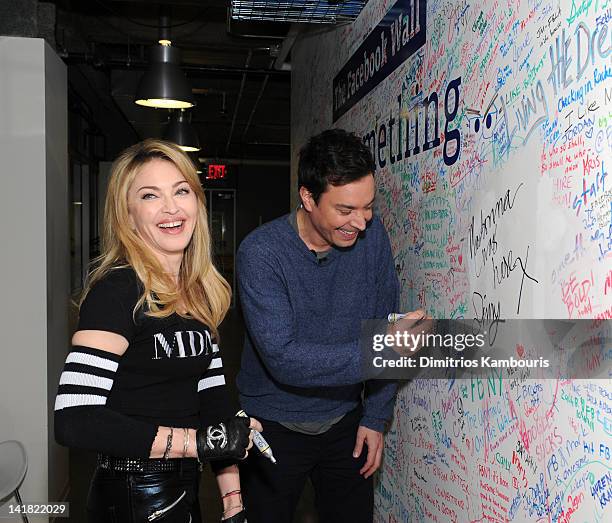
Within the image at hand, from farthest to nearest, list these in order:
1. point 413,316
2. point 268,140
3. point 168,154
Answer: point 268,140
point 413,316
point 168,154

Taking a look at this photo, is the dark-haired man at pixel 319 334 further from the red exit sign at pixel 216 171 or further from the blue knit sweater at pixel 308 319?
the red exit sign at pixel 216 171

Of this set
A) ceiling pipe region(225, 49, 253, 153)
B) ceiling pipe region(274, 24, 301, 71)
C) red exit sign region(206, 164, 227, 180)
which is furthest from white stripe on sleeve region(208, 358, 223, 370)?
red exit sign region(206, 164, 227, 180)

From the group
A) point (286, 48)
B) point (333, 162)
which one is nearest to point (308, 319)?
point (333, 162)

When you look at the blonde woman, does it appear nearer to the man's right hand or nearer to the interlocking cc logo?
the interlocking cc logo

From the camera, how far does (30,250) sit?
3555 millimetres

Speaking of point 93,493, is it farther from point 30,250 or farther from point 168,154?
point 30,250

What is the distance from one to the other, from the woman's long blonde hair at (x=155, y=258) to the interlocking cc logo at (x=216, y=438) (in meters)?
0.27

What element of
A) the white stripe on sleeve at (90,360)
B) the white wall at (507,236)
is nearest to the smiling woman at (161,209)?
the white stripe on sleeve at (90,360)

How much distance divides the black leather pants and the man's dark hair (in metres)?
0.90

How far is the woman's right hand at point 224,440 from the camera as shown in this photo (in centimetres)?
152

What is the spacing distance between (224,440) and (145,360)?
0.26 meters

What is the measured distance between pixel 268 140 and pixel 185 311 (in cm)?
1251

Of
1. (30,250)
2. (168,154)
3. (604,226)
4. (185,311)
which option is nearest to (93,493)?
(185,311)

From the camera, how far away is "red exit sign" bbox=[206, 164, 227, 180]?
13594 mm
